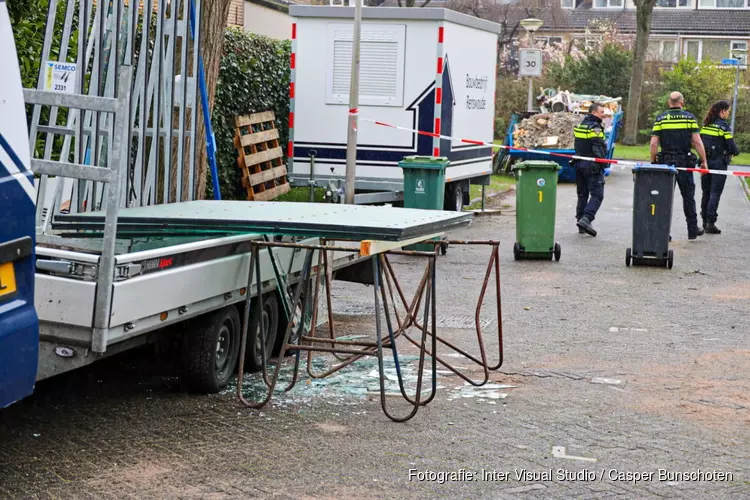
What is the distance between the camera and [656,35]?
64438mm

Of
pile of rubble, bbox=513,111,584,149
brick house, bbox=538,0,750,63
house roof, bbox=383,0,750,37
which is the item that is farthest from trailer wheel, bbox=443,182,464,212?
brick house, bbox=538,0,750,63

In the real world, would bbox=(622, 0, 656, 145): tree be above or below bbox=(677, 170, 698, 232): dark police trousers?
above

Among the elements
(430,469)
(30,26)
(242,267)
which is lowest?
(430,469)

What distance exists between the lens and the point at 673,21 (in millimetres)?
64875

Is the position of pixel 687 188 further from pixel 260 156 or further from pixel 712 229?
pixel 260 156

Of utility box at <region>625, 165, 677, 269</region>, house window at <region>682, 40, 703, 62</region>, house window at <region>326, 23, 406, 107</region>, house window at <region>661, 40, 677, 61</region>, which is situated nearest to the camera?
utility box at <region>625, 165, 677, 269</region>

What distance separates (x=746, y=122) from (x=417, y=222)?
3852 centimetres

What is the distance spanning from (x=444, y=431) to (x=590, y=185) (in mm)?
9864

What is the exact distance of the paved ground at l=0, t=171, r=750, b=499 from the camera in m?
5.27

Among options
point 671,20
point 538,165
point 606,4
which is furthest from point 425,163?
point 606,4

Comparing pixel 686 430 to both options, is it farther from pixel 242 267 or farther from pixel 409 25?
pixel 409 25

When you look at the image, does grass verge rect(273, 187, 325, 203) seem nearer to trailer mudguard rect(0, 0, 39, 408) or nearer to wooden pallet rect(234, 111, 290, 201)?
wooden pallet rect(234, 111, 290, 201)

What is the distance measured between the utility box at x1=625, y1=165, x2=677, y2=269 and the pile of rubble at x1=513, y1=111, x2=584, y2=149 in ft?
42.0

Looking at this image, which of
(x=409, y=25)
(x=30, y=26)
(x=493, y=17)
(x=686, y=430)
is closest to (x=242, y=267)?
(x=686, y=430)
